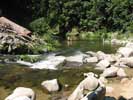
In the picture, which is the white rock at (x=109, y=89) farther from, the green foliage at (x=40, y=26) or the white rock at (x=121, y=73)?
the green foliage at (x=40, y=26)

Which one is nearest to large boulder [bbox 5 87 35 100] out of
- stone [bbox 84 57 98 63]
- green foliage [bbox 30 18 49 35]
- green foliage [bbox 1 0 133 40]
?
stone [bbox 84 57 98 63]

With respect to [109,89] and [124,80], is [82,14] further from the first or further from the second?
[109,89]

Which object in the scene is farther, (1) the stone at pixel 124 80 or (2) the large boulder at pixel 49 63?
(2) the large boulder at pixel 49 63

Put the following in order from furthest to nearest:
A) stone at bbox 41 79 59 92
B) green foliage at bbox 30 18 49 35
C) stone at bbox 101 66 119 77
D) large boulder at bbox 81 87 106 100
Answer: green foliage at bbox 30 18 49 35, stone at bbox 101 66 119 77, stone at bbox 41 79 59 92, large boulder at bbox 81 87 106 100

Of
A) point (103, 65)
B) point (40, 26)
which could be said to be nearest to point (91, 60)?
point (103, 65)

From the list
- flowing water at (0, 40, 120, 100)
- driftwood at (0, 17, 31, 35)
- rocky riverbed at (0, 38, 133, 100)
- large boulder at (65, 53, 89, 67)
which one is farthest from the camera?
driftwood at (0, 17, 31, 35)

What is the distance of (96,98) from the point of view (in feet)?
34.6

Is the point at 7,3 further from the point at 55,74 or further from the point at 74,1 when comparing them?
the point at 55,74

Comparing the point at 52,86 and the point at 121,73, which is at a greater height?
the point at 52,86

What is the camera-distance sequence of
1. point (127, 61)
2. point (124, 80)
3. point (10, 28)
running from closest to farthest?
1. point (124, 80)
2. point (127, 61)
3. point (10, 28)

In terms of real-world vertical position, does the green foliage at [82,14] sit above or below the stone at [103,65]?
above

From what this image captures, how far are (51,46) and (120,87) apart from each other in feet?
33.7

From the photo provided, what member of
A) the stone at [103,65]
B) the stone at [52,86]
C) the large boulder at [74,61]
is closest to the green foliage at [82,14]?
the large boulder at [74,61]

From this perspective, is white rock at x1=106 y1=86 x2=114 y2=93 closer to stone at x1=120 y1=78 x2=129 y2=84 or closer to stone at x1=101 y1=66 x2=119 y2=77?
stone at x1=120 y1=78 x2=129 y2=84
